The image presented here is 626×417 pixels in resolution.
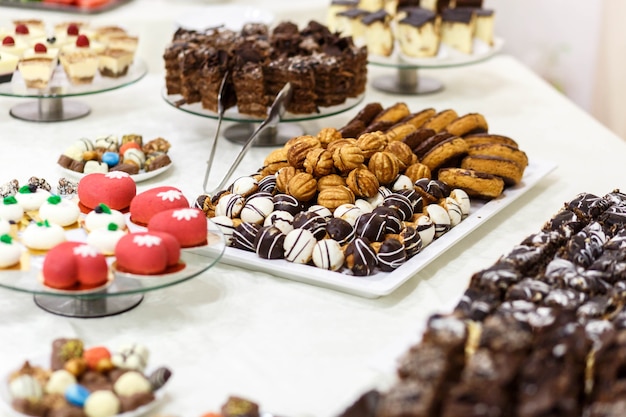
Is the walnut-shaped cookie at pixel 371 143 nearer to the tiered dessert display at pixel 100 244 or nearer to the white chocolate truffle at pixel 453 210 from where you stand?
the white chocolate truffle at pixel 453 210

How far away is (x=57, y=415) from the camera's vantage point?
1168 millimetres

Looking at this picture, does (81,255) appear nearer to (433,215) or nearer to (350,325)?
(350,325)

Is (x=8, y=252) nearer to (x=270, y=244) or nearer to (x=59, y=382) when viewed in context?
(x=59, y=382)

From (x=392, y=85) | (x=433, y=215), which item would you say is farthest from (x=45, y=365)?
(x=392, y=85)

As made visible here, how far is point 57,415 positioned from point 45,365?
0.15m

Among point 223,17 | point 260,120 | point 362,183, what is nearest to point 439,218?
point 362,183

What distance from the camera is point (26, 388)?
1206 millimetres

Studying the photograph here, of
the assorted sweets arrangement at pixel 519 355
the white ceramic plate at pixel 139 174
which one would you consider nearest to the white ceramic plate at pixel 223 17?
the white ceramic plate at pixel 139 174

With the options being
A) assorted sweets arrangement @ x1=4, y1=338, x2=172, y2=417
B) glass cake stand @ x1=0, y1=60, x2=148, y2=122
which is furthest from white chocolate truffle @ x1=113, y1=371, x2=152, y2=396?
glass cake stand @ x1=0, y1=60, x2=148, y2=122

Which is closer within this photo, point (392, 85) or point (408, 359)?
point (408, 359)

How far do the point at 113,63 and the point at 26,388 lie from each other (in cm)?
151

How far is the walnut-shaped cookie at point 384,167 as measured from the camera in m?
1.92

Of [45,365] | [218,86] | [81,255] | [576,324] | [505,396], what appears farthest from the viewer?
[218,86]

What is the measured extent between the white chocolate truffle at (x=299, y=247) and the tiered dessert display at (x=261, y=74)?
27.4 inches
